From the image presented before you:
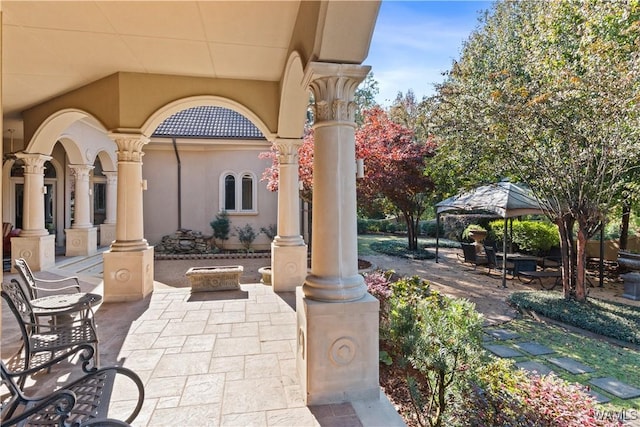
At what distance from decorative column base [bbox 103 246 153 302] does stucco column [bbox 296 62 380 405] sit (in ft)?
13.6

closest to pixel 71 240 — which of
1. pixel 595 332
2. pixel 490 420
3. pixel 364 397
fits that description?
pixel 364 397

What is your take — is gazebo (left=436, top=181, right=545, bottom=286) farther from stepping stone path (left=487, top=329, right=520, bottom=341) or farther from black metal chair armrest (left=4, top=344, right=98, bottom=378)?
black metal chair armrest (left=4, top=344, right=98, bottom=378)

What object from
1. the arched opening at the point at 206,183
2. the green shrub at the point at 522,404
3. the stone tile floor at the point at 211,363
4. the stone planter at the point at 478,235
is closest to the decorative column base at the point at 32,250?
the stone tile floor at the point at 211,363

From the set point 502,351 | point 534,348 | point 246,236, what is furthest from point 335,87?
point 246,236

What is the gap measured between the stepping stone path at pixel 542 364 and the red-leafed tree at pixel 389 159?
614cm

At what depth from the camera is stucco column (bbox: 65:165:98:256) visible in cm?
1095

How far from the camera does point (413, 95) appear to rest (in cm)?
4262

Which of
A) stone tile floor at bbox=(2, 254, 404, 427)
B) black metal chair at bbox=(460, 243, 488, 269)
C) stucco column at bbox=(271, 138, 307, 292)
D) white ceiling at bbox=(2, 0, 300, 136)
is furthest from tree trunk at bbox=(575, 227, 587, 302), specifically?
white ceiling at bbox=(2, 0, 300, 136)

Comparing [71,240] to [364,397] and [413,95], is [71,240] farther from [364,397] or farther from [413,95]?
[413,95]

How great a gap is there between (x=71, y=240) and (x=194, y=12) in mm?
9996

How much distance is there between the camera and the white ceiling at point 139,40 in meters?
3.99

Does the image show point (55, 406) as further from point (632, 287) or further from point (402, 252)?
point (402, 252)

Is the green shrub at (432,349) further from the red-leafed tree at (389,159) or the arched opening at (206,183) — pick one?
the arched opening at (206,183)

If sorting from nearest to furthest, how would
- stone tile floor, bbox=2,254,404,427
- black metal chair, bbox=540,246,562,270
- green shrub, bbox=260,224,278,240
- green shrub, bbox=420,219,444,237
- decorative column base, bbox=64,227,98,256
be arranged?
stone tile floor, bbox=2,254,404,427 → black metal chair, bbox=540,246,562,270 → decorative column base, bbox=64,227,98,256 → green shrub, bbox=260,224,278,240 → green shrub, bbox=420,219,444,237
